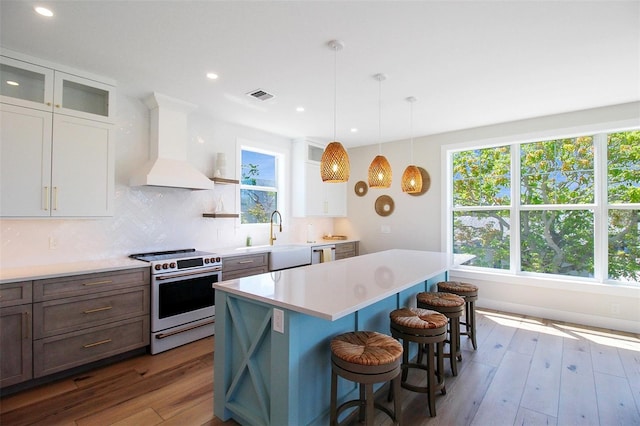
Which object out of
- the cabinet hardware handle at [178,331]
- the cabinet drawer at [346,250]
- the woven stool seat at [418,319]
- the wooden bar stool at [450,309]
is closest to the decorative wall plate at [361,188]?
the cabinet drawer at [346,250]

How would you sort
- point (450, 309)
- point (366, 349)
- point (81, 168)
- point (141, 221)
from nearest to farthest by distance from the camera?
point (366, 349) < point (450, 309) < point (81, 168) < point (141, 221)

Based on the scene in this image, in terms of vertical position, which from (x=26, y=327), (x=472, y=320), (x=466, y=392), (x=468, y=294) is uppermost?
(x=468, y=294)

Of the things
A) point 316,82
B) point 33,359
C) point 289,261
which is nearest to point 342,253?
point 289,261

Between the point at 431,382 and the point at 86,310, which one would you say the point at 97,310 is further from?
the point at 431,382

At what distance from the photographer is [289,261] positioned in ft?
14.1

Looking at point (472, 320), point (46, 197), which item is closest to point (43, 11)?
point (46, 197)

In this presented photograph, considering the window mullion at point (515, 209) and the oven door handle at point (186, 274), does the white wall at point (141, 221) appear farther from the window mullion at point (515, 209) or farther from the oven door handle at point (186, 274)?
the window mullion at point (515, 209)

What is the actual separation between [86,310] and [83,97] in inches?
76.5

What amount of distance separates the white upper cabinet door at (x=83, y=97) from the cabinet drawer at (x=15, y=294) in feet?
4.76

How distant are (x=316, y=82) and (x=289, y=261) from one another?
237 centimetres

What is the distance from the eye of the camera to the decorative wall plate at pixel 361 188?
227 inches

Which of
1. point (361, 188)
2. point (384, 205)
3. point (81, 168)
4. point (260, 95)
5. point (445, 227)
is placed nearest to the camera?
point (81, 168)

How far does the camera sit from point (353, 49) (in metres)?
2.41

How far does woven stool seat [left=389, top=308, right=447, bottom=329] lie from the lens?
208 cm
